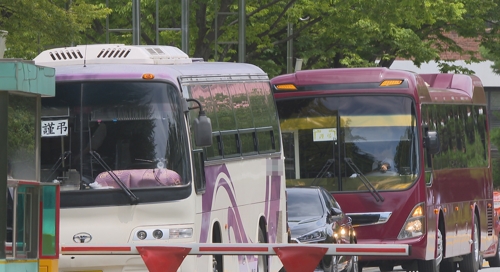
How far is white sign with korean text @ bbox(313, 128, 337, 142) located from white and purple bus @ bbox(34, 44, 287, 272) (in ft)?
17.8

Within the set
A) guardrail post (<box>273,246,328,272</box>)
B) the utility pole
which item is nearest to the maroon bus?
the utility pole

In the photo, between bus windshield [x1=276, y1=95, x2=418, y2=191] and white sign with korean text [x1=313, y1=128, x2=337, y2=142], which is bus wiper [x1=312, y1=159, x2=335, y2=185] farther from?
white sign with korean text [x1=313, y1=128, x2=337, y2=142]

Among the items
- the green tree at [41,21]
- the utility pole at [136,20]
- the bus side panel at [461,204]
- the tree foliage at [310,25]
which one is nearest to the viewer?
the green tree at [41,21]

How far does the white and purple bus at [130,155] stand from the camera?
1222 cm

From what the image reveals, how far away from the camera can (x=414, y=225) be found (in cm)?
1889

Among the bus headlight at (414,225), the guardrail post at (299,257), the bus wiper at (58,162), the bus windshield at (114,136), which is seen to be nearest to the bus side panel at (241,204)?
the bus windshield at (114,136)

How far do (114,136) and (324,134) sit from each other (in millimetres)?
7189

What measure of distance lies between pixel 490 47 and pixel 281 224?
22.7 metres

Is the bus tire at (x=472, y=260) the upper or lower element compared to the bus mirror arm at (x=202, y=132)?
lower

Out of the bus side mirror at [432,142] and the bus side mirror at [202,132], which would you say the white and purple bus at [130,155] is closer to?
the bus side mirror at [202,132]

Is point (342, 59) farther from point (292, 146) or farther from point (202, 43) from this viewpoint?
point (292, 146)

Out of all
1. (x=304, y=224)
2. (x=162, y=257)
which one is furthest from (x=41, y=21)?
(x=162, y=257)

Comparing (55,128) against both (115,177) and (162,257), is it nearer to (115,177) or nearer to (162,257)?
(115,177)

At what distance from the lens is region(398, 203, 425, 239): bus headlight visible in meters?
18.8
